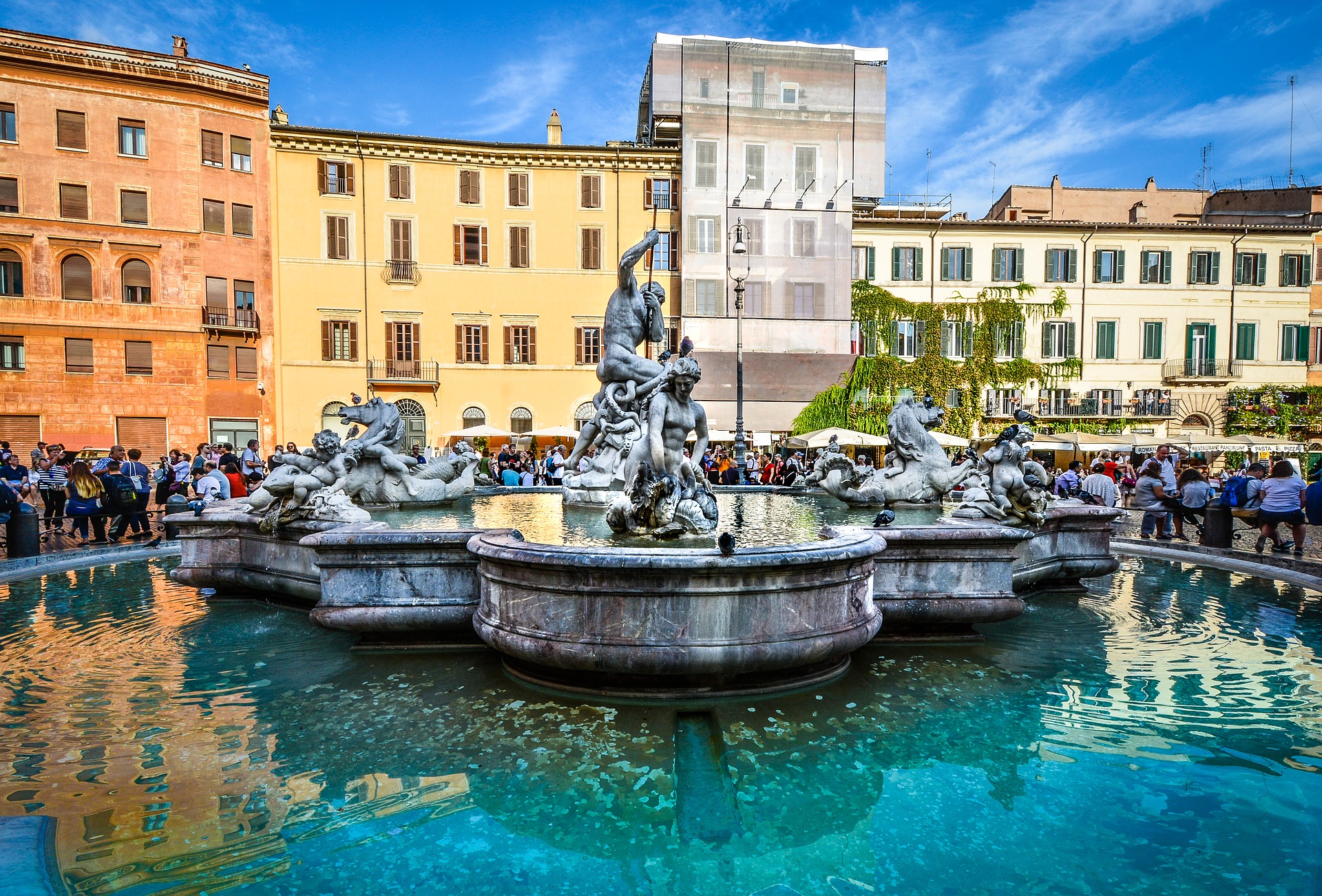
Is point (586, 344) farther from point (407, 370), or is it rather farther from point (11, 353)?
point (11, 353)

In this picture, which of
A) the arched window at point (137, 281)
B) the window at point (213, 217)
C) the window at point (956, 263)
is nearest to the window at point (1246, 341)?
the window at point (956, 263)

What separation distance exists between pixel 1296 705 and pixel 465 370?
2735 cm

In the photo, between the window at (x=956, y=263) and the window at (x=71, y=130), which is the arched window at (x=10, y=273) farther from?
the window at (x=956, y=263)

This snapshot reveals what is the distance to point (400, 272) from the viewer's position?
2816 cm

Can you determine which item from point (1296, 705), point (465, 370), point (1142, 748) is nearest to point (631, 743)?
point (1142, 748)

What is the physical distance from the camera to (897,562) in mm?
4734

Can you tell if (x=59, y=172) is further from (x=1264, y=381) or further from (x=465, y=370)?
(x=1264, y=381)

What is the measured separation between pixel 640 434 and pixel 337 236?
25.4 metres

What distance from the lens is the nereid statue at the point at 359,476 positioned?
5.39 metres

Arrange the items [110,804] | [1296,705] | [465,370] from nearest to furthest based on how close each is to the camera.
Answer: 1. [110,804]
2. [1296,705]
3. [465,370]

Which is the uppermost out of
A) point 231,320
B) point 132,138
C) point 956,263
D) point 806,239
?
point 132,138

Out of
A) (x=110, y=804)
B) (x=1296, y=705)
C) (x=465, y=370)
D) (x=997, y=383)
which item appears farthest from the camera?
(x=997, y=383)

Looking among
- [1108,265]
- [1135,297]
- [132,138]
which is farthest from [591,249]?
[1135,297]

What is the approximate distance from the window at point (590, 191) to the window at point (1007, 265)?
55.1 feet
